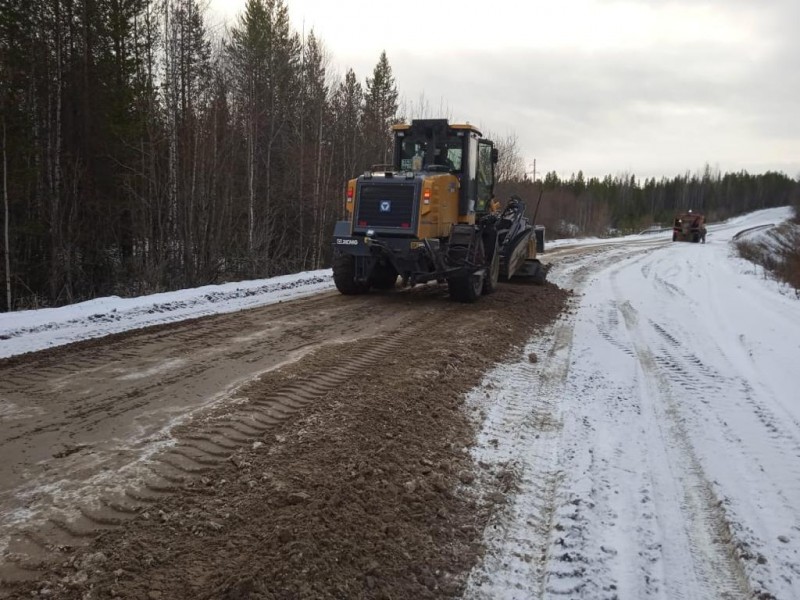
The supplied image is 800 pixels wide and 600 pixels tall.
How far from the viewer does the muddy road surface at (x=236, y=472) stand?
2.50m

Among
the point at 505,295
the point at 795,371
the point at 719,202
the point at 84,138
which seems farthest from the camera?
the point at 719,202

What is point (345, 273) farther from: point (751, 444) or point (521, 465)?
point (751, 444)

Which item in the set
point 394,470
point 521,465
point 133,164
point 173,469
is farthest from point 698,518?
point 133,164

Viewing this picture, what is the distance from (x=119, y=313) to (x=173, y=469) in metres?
5.41

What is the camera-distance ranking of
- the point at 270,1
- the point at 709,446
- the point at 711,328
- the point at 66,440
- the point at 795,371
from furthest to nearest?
the point at 270,1 < the point at 711,328 < the point at 795,371 < the point at 709,446 < the point at 66,440

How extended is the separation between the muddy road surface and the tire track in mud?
0.01 meters

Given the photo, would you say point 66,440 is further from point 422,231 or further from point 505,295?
point 505,295

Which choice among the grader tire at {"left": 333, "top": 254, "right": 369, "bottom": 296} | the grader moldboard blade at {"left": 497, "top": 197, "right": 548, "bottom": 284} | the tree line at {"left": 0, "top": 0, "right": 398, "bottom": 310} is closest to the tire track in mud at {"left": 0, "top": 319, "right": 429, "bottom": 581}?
the grader tire at {"left": 333, "top": 254, "right": 369, "bottom": 296}

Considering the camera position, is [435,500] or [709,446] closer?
[435,500]

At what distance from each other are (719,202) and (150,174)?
140957mm

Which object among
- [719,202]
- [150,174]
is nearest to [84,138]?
[150,174]

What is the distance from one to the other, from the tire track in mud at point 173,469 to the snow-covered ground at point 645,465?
160cm

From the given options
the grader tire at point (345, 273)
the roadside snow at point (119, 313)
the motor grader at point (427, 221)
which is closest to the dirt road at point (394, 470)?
the roadside snow at point (119, 313)

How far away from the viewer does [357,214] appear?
9.78 m
